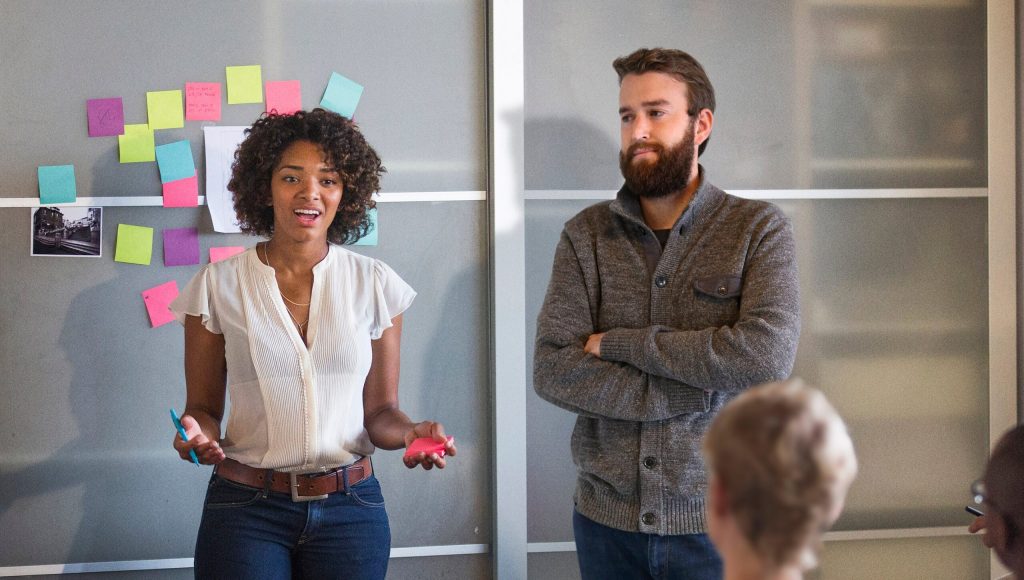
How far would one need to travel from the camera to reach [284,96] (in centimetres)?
262

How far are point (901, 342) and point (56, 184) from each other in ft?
8.01

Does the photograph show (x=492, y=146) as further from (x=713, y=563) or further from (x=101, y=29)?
(x=713, y=563)

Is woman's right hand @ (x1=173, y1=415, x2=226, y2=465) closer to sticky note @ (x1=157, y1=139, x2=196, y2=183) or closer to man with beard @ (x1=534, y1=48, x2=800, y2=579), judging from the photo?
man with beard @ (x1=534, y1=48, x2=800, y2=579)

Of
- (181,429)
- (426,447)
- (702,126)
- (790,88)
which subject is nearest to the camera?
(181,429)

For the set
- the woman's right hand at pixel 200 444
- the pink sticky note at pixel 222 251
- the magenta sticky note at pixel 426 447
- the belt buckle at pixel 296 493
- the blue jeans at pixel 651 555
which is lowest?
the blue jeans at pixel 651 555

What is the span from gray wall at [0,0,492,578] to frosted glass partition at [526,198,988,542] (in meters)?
1.05

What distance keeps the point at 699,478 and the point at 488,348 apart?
1004 millimetres

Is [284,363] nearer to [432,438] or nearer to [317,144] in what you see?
[432,438]

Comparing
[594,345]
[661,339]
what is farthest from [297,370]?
[661,339]

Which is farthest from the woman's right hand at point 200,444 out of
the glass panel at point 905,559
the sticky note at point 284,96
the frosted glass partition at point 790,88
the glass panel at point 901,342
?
the glass panel at point 905,559

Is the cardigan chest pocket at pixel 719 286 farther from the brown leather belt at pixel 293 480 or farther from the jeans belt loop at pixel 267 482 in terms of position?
→ the jeans belt loop at pixel 267 482

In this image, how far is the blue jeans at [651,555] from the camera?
1829 millimetres

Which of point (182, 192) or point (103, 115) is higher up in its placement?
point (103, 115)

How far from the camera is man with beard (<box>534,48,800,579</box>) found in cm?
183
